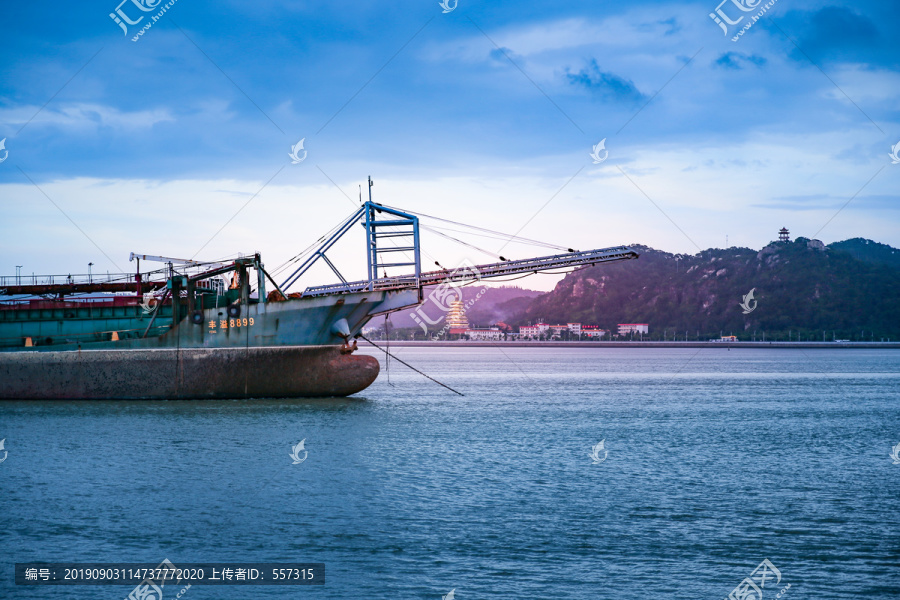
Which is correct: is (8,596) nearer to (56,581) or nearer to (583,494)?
(56,581)

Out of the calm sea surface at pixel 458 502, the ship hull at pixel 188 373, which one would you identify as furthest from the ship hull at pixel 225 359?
the calm sea surface at pixel 458 502

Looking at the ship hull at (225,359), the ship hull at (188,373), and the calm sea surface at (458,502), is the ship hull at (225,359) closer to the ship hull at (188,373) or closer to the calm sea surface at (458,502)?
the ship hull at (188,373)

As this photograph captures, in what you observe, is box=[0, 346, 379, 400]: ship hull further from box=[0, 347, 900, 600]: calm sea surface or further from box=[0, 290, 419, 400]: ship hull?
box=[0, 347, 900, 600]: calm sea surface

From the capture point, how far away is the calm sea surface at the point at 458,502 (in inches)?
518

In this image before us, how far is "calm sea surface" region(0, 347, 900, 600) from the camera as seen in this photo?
1316 centimetres

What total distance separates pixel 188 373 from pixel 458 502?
23.0 m

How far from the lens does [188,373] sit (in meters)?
37.3

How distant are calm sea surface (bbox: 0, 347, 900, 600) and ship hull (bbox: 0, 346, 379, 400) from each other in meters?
2.48

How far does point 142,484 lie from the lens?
20.0 meters

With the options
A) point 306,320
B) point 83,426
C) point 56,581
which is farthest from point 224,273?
point 56,581

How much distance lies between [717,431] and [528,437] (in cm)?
893

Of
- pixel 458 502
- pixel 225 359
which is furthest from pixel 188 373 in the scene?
pixel 458 502

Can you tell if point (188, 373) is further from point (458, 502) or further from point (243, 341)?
point (458, 502)

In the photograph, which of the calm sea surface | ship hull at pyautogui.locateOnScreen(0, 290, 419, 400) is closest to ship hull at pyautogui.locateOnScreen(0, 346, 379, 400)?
ship hull at pyautogui.locateOnScreen(0, 290, 419, 400)
